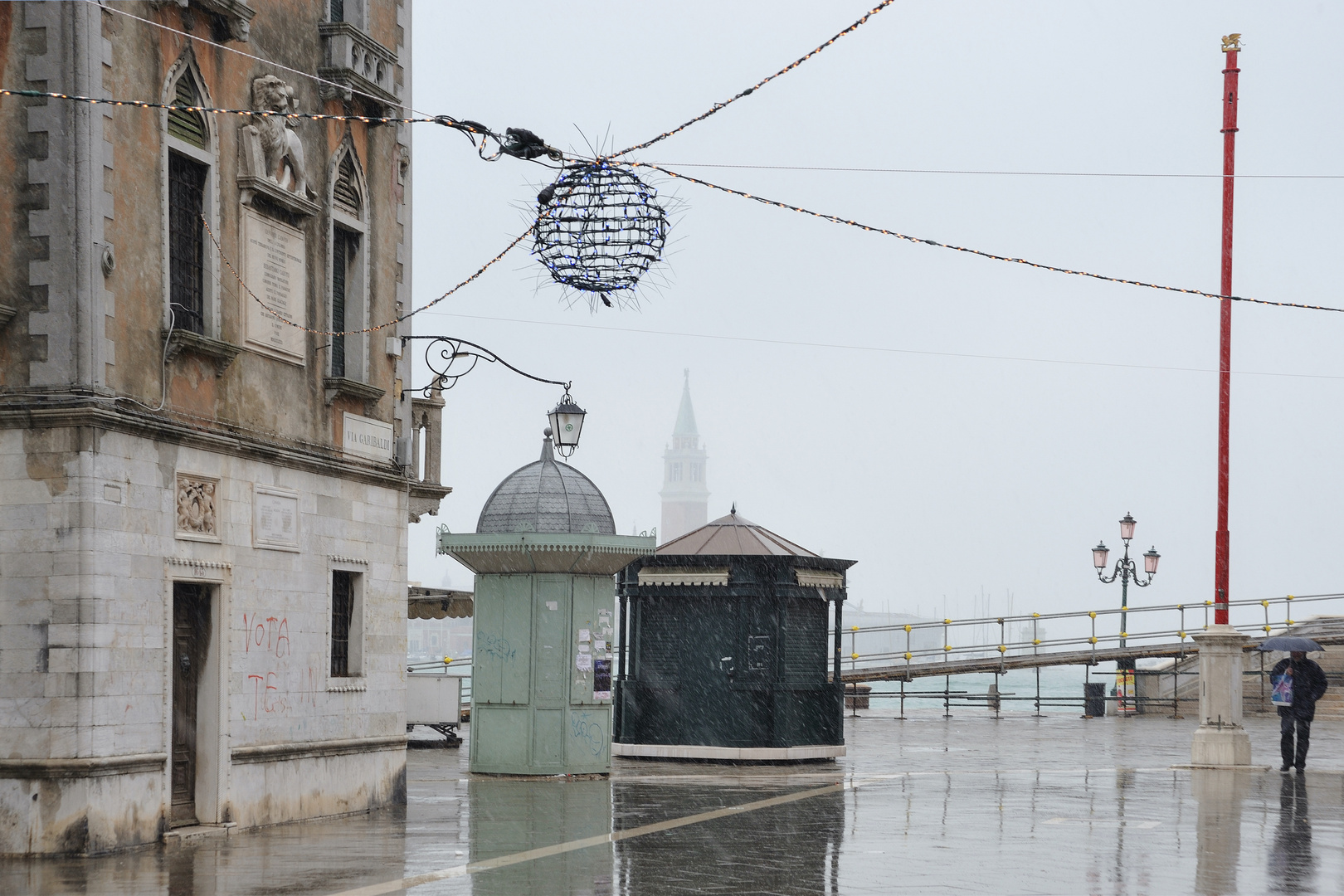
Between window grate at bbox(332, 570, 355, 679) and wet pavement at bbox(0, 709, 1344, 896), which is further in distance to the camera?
window grate at bbox(332, 570, 355, 679)

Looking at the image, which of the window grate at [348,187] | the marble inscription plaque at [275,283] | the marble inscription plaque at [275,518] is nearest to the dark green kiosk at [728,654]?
the window grate at [348,187]

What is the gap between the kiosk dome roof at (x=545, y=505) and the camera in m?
21.2

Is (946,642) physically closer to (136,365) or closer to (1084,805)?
(1084,805)

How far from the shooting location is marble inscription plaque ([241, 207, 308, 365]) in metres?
15.8

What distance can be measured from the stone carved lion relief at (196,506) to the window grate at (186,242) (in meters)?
1.33

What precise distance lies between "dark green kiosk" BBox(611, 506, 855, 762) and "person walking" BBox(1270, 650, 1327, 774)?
19.6 feet

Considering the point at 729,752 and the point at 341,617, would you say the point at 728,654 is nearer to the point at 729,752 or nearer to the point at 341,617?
the point at 729,752

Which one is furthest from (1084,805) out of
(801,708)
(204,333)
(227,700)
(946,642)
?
(946,642)

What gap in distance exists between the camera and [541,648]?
2098 cm

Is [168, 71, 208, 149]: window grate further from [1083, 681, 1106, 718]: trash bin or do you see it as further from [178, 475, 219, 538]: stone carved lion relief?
[1083, 681, 1106, 718]: trash bin

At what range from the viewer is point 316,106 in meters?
17.0

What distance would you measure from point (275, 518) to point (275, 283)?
223cm

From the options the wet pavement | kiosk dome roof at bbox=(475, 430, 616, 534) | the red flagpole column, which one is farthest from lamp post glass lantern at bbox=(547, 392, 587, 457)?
the red flagpole column

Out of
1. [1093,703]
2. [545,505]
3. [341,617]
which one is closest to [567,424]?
[545,505]
